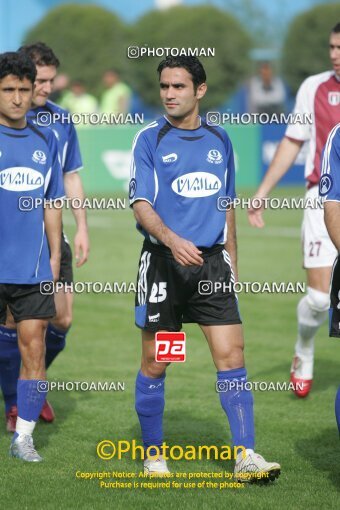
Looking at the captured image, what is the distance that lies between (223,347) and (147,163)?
106cm

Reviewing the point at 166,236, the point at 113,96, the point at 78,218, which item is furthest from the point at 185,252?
the point at 113,96

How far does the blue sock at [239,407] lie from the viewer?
6117mm

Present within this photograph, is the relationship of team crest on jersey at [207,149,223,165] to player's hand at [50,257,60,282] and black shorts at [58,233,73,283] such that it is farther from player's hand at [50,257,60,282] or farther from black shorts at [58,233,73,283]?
black shorts at [58,233,73,283]

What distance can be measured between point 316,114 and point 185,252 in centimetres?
285

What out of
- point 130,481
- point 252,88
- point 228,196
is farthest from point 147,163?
point 252,88

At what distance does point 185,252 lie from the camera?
5.80 meters

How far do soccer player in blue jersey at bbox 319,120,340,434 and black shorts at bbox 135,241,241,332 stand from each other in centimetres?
62

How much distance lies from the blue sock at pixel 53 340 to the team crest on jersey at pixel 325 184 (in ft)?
8.64

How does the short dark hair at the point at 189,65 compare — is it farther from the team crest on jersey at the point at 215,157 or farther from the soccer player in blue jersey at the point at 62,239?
the soccer player in blue jersey at the point at 62,239

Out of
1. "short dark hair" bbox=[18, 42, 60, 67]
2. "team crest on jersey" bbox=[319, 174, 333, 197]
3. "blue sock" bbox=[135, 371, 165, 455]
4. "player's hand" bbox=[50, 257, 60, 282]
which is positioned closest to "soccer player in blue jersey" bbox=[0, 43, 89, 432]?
"short dark hair" bbox=[18, 42, 60, 67]

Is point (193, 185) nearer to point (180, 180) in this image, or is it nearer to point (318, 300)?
point (180, 180)

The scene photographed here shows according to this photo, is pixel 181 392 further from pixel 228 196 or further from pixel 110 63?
pixel 110 63

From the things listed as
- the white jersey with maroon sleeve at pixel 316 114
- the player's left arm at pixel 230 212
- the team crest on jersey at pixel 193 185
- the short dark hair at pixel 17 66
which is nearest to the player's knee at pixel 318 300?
the white jersey with maroon sleeve at pixel 316 114

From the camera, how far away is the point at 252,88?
31234 millimetres
